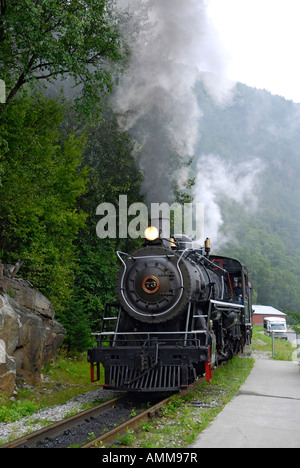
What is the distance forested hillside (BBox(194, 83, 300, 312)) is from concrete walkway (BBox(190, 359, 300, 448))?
63738 millimetres

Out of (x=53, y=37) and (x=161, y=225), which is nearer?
(x=161, y=225)

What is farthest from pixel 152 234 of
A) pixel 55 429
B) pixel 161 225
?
pixel 55 429

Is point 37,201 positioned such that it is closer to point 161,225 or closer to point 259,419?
point 161,225

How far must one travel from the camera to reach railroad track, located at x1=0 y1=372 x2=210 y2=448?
5160 mm

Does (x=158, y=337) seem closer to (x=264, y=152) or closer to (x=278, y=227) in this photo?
(x=278, y=227)

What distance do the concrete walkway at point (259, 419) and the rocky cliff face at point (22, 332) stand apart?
4103 mm

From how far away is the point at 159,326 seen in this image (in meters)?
8.33

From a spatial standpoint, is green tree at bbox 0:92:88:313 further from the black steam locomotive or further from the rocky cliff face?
the black steam locomotive

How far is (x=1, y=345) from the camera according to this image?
26.2ft

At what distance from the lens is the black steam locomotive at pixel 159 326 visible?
7375 mm

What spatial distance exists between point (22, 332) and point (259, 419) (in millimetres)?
5523

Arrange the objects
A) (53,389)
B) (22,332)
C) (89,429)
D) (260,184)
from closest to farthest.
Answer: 1. (89,429)
2. (22,332)
3. (53,389)
4. (260,184)

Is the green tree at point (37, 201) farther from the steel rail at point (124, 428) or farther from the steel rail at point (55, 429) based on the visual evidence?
the steel rail at point (124, 428)
